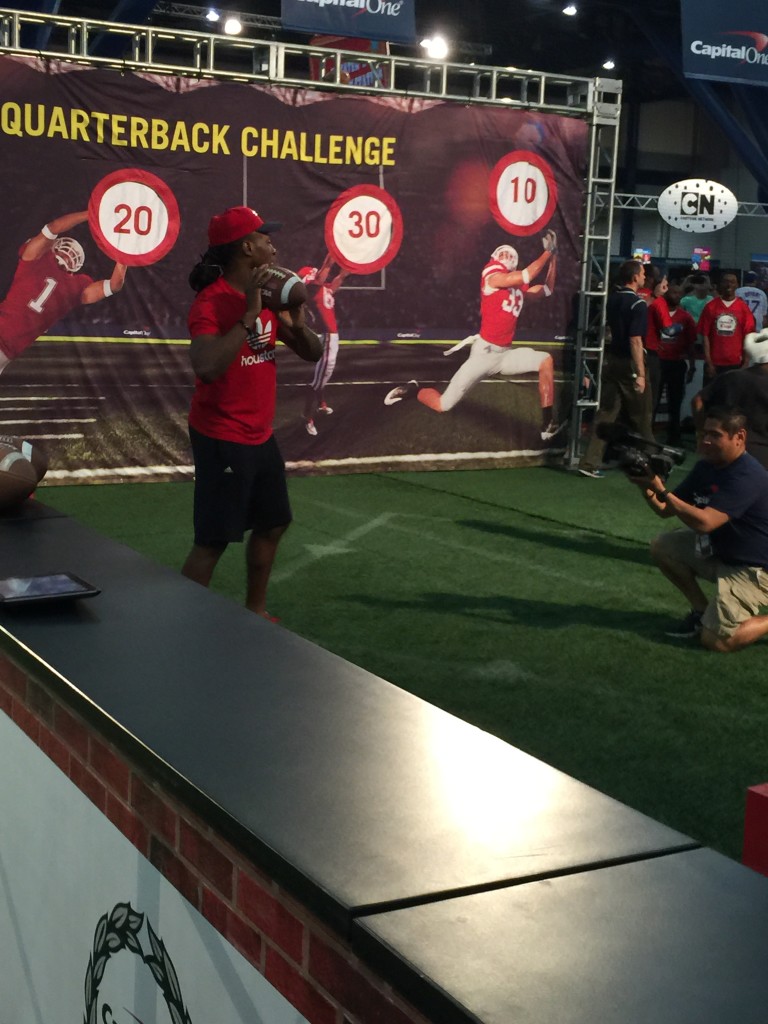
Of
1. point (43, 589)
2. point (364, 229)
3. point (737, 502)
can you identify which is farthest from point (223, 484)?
point (364, 229)

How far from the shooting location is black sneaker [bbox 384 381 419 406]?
1141cm

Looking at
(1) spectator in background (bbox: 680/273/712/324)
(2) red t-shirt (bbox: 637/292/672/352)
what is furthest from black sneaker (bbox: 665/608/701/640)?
(1) spectator in background (bbox: 680/273/712/324)

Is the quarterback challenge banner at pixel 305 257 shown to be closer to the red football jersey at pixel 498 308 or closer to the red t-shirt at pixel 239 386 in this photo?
the red football jersey at pixel 498 308

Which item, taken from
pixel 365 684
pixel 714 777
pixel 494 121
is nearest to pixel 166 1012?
pixel 365 684

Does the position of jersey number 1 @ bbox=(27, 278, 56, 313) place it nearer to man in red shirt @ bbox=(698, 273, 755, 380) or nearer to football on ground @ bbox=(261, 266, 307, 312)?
football on ground @ bbox=(261, 266, 307, 312)

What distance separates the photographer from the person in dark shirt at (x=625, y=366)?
1084 centimetres

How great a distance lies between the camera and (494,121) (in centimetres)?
1150

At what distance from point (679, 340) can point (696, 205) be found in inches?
140

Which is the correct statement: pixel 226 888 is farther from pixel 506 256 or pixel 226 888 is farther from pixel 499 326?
pixel 506 256

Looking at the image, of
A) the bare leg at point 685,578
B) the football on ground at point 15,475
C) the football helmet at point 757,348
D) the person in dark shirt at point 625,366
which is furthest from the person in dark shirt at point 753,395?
the football on ground at point 15,475

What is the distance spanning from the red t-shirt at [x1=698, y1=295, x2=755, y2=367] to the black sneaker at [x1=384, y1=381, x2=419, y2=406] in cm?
345

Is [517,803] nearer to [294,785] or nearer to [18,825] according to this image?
[294,785]

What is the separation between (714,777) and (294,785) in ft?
9.41

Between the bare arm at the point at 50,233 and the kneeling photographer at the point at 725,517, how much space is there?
587 centimetres
